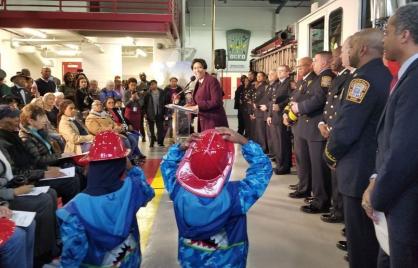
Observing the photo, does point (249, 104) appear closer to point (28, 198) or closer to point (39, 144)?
point (39, 144)

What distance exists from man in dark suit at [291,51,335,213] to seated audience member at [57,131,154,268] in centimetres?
250

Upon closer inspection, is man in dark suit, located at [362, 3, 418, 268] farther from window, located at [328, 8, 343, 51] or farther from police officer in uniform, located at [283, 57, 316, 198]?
window, located at [328, 8, 343, 51]

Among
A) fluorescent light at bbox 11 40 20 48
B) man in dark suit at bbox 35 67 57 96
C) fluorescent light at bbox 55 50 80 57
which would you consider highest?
fluorescent light at bbox 55 50 80 57

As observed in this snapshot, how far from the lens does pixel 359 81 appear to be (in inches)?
91.4

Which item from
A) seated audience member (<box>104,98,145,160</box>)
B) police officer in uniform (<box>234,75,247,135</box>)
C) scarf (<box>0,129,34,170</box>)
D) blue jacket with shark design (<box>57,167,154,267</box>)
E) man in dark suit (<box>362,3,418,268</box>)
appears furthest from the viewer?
police officer in uniform (<box>234,75,247,135</box>)

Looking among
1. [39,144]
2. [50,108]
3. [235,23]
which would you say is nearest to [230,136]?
[39,144]

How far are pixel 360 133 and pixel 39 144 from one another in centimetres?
266

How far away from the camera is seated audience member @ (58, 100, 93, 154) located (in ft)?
15.2

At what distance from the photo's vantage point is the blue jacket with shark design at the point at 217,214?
1734mm

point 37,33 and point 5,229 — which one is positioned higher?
point 37,33

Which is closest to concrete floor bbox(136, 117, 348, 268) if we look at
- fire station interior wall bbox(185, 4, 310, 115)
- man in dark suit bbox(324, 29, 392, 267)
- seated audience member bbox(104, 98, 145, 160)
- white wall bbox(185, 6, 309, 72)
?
man in dark suit bbox(324, 29, 392, 267)

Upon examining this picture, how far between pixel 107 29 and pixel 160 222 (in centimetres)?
755

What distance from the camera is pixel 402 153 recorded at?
1.48 metres

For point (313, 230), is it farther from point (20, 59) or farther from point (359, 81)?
point (20, 59)
